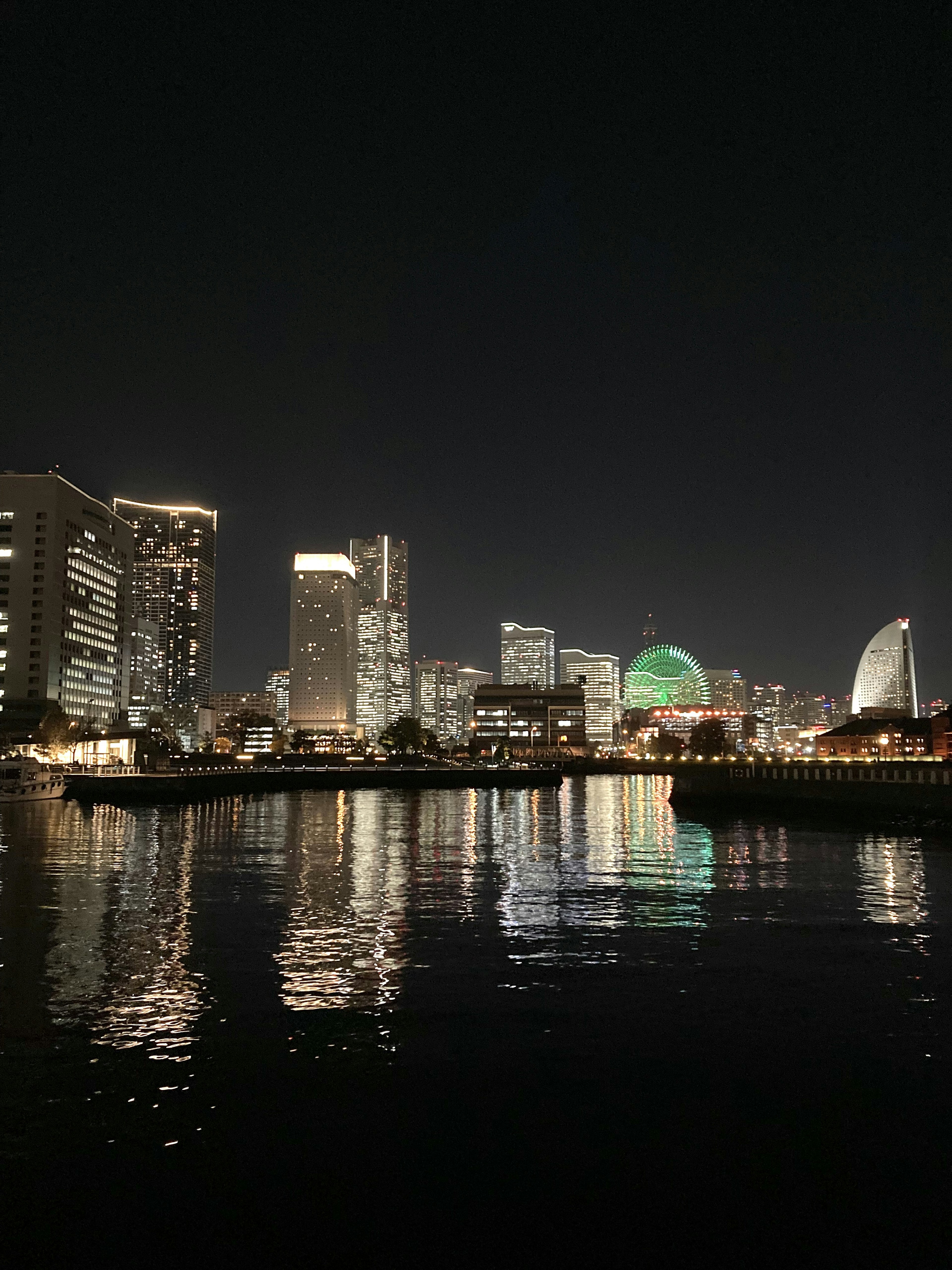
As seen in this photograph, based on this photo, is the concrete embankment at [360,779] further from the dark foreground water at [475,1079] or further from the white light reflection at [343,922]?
the dark foreground water at [475,1079]

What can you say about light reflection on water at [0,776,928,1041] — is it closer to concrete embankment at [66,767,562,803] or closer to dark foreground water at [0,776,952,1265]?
dark foreground water at [0,776,952,1265]

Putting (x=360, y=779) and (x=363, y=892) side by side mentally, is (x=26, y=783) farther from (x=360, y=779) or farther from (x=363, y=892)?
(x=363, y=892)

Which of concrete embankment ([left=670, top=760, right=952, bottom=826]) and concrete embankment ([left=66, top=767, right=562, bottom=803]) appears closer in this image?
concrete embankment ([left=670, top=760, right=952, bottom=826])

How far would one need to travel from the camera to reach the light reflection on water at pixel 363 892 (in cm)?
1908

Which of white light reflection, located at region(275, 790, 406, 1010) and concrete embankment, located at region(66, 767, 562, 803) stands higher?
white light reflection, located at region(275, 790, 406, 1010)

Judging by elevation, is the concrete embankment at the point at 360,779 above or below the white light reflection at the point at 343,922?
below

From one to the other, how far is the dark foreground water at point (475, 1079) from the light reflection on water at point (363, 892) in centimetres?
19

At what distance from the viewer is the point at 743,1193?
10547 millimetres

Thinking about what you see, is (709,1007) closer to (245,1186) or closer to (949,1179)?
(949,1179)

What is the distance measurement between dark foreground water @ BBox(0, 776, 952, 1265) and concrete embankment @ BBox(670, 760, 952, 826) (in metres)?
43.5

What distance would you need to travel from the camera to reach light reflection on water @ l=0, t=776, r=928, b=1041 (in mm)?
19078

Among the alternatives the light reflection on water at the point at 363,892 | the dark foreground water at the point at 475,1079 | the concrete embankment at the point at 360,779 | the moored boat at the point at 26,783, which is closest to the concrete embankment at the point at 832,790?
the light reflection on water at the point at 363,892

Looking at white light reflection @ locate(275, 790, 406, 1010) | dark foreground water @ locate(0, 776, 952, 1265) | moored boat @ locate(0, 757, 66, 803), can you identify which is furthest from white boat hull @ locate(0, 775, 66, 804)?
dark foreground water @ locate(0, 776, 952, 1265)

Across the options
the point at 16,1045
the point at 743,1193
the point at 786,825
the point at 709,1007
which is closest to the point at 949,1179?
the point at 743,1193
